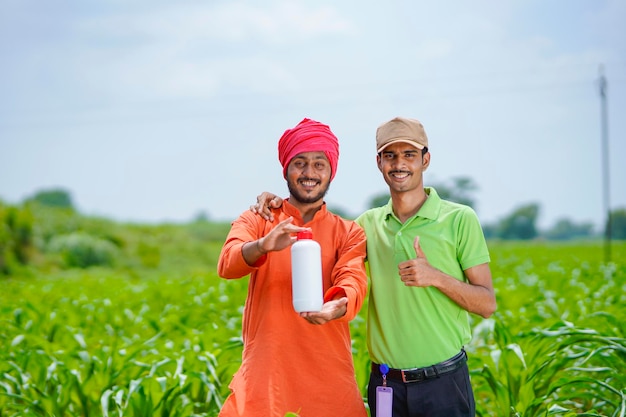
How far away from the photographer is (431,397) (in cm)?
271

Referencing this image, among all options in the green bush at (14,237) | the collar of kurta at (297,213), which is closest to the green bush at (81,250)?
the green bush at (14,237)

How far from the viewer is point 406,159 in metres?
2.75

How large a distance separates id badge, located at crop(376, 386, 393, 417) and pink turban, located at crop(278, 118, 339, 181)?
797mm

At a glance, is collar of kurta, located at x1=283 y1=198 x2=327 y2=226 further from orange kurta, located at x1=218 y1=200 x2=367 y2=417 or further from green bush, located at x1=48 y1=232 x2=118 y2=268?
green bush, located at x1=48 y1=232 x2=118 y2=268

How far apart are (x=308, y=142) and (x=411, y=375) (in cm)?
92

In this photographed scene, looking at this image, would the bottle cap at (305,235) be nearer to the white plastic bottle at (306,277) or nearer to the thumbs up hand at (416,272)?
the white plastic bottle at (306,277)

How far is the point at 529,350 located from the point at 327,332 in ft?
6.13

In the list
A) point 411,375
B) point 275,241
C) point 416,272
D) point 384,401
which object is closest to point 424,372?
point 411,375

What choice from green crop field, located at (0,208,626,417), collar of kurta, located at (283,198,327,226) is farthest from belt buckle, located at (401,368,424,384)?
green crop field, located at (0,208,626,417)

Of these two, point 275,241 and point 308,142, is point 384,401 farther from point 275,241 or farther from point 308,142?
point 308,142

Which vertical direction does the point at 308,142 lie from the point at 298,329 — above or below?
above

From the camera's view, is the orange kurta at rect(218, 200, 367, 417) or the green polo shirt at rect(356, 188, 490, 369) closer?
the orange kurta at rect(218, 200, 367, 417)

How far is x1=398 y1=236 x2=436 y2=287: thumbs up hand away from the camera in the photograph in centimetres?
257

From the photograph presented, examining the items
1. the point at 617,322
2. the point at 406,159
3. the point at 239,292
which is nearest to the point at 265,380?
the point at 406,159
